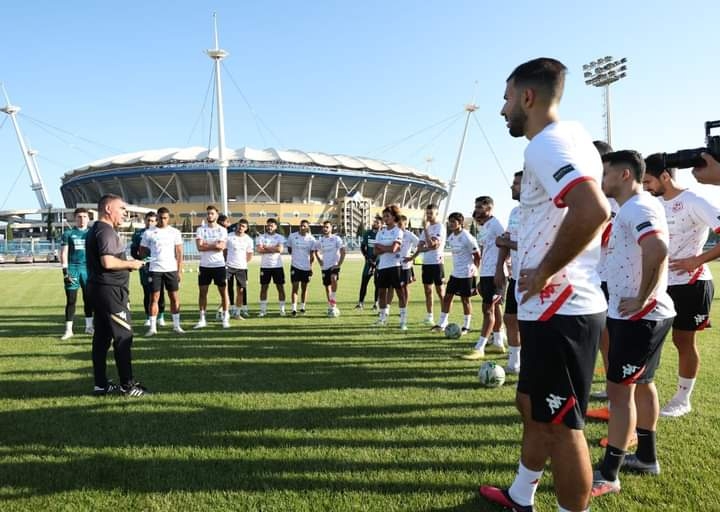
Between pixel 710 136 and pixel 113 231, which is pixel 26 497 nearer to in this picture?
pixel 113 231

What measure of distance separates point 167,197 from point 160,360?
81335mm

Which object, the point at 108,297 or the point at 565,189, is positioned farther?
the point at 108,297

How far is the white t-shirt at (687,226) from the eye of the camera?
13.1 feet

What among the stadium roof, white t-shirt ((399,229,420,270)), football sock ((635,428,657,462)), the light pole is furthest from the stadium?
football sock ((635,428,657,462))

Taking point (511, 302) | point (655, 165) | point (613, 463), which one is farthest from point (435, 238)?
point (613, 463)

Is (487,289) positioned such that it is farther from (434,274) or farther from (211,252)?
(211,252)

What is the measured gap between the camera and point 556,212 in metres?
2.28

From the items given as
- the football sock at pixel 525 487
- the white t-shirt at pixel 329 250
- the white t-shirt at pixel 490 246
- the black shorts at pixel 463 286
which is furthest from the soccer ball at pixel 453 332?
the football sock at pixel 525 487

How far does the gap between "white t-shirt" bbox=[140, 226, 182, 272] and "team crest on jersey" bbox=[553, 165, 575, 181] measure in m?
8.35

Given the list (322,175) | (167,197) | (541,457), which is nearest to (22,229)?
(167,197)

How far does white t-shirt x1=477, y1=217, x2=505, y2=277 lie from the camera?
7.48 m

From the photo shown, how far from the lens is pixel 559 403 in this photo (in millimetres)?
2189

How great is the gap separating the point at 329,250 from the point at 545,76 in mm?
10369

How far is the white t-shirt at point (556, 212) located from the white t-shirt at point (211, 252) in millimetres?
8279
